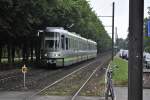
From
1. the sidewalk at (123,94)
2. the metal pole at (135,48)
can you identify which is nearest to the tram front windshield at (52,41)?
the sidewalk at (123,94)

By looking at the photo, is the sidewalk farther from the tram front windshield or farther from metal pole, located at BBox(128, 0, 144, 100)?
the tram front windshield

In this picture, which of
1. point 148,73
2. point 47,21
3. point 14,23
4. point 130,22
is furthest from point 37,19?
point 130,22

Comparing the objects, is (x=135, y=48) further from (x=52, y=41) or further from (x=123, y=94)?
(x=52, y=41)

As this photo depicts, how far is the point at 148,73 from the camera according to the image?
2153 centimetres

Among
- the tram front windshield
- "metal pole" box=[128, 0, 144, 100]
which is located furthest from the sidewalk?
the tram front windshield

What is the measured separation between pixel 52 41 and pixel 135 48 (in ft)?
109

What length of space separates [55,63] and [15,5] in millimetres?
6353

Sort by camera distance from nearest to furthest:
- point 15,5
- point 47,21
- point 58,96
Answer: point 58,96, point 15,5, point 47,21

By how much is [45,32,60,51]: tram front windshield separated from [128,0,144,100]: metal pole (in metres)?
32.7

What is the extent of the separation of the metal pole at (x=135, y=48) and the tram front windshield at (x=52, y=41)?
107 ft

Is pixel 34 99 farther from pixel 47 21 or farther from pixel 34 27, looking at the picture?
pixel 47 21

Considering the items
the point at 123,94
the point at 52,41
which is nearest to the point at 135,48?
the point at 123,94

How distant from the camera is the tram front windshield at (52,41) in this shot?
3938 cm

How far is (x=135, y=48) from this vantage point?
6.57 metres
